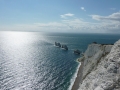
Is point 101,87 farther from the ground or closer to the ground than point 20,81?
farther from the ground

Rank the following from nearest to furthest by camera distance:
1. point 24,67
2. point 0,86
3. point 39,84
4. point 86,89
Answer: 1. point 86,89
2. point 0,86
3. point 39,84
4. point 24,67

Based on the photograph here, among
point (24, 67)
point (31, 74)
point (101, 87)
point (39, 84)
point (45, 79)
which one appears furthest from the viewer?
point (24, 67)

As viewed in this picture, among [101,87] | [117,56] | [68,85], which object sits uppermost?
[117,56]

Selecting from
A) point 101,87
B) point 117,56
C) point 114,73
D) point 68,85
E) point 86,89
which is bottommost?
point 68,85

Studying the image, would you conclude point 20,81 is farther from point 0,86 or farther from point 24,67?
point 24,67

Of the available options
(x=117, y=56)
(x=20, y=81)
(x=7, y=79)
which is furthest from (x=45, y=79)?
(x=117, y=56)

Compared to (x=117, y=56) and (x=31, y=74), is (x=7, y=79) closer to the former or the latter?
(x=31, y=74)

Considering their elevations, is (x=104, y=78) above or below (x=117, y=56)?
below

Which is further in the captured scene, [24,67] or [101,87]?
[24,67]

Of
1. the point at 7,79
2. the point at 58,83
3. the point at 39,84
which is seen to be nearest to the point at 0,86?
the point at 7,79
